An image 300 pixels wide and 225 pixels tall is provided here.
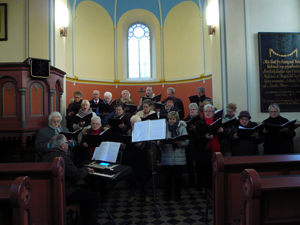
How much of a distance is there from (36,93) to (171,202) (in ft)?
10.2

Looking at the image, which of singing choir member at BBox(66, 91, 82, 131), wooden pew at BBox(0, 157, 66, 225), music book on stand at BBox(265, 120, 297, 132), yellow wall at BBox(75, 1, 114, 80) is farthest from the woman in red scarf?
yellow wall at BBox(75, 1, 114, 80)

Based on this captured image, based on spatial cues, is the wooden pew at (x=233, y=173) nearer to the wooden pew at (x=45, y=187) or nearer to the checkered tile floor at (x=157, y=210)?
the checkered tile floor at (x=157, y=210)

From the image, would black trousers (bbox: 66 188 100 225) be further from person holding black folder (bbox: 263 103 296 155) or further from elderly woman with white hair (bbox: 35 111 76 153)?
person holding black folder (bbox: 263 103 296 155)

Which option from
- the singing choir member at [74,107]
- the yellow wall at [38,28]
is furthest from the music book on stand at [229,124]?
the yellow wall at [38,28]

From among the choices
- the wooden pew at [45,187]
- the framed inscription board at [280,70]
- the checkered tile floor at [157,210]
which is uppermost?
the framed inscription board at [280,70]

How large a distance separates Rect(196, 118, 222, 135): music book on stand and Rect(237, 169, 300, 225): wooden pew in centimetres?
184

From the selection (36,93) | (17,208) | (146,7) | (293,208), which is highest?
(146,7)

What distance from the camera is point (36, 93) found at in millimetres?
4633

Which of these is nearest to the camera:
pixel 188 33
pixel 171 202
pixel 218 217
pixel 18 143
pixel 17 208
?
pixel 17 208

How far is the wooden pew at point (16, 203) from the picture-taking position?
171cm

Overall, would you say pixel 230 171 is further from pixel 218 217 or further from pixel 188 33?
pixel 188 33

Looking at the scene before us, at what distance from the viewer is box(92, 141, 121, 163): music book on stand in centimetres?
343

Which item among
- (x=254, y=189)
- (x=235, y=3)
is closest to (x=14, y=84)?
(x=254, y=189)

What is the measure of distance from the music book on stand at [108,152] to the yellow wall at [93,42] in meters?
7.09
